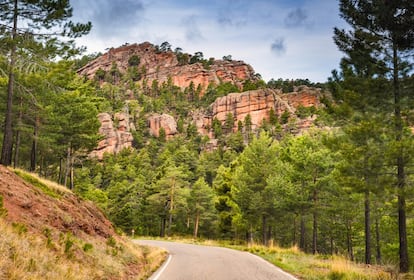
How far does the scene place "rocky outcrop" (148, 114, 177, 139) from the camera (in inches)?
4640

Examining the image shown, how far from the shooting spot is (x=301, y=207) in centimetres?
2567

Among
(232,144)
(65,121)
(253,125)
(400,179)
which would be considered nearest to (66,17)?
(65,121)

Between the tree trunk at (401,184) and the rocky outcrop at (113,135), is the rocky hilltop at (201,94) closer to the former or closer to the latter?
the rocky outcrop at (113,135)

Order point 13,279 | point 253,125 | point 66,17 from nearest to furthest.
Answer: point 13,279 → point 66,17 → point 253,125

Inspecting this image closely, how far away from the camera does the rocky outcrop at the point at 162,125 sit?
118 metres

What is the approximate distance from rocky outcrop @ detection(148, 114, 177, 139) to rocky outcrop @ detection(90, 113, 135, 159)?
1256 centimetres

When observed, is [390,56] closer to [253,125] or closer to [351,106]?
[351,106]

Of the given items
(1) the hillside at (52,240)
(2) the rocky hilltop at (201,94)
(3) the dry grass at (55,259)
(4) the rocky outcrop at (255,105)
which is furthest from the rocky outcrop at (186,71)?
(3) the dry grass at (55,259)

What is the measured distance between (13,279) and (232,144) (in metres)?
99.1

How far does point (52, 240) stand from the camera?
31.4ft

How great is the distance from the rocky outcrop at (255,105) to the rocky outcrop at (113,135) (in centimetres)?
3148

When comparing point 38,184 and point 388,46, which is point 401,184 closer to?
point 388,46

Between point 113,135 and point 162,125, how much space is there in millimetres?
Result: 26785

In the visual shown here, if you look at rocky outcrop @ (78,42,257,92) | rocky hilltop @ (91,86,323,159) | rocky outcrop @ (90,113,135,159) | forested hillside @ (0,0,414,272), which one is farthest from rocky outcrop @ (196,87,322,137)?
forested hillside @ (0,0,414,272)
